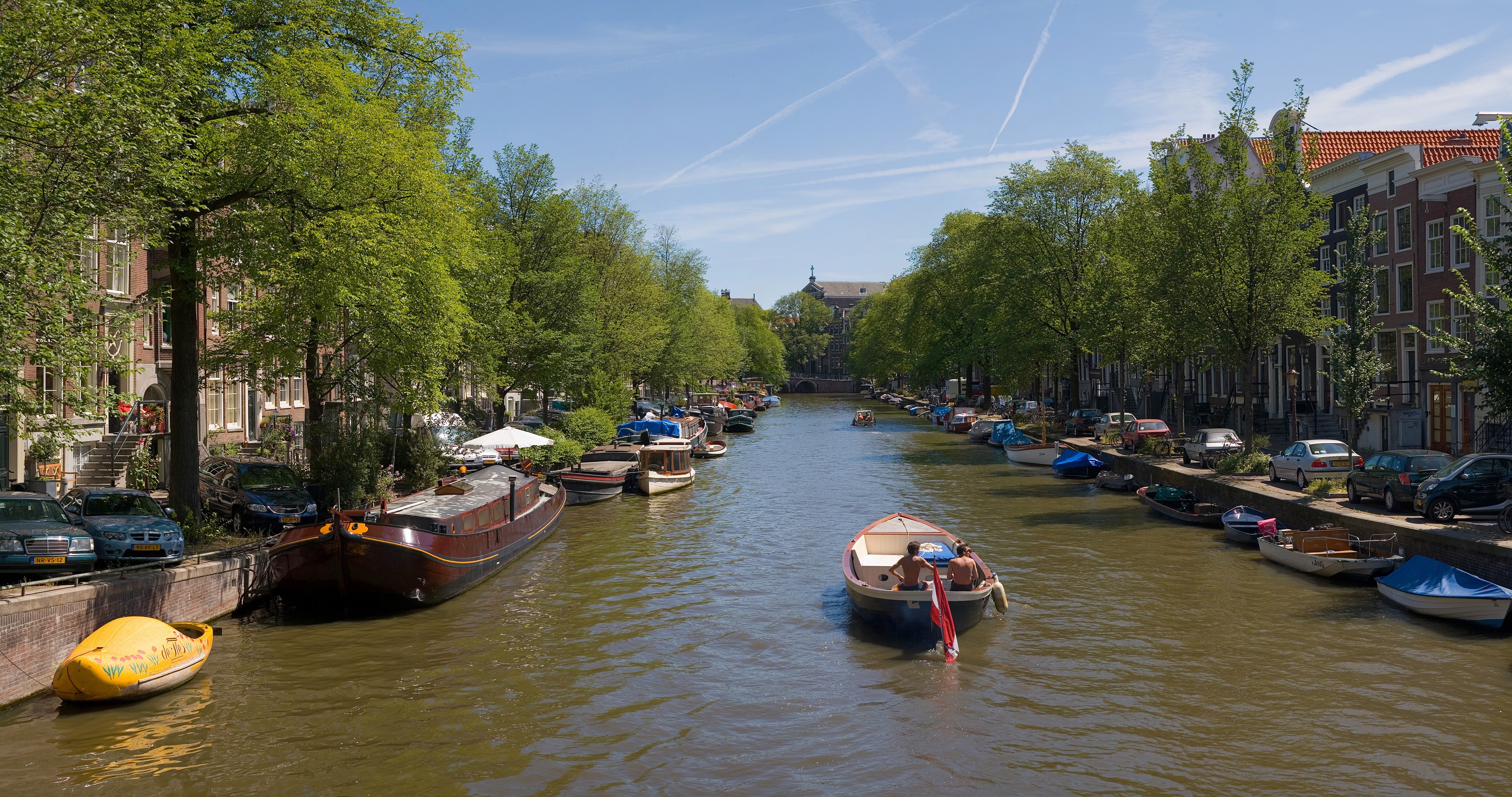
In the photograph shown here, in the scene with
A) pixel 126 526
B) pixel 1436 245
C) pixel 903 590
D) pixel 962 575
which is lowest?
pixel 903 590

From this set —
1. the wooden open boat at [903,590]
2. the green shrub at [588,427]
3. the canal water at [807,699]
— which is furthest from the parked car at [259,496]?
the green shrub at [588,427]

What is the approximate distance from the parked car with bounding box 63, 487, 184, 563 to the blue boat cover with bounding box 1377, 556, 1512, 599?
22.9 meters

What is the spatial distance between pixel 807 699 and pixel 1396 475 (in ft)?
61.0

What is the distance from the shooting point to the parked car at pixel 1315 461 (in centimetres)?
3142

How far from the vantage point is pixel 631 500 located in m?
41.5

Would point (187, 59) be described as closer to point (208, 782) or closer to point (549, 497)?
point (208, 782)

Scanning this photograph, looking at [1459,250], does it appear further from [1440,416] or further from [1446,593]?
[1446,593]

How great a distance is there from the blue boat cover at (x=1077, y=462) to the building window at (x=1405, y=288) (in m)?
13.5

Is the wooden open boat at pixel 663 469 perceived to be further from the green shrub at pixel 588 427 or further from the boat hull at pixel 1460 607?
the boat hull at pixel 1460 607

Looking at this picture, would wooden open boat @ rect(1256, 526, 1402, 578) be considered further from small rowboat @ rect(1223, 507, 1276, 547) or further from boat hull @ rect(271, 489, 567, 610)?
boat hull @ rect(271, 489, 567, 610)

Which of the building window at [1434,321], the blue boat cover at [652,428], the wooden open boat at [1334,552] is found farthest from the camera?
the blue boat cover at [652,428]

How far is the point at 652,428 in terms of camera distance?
56719mm

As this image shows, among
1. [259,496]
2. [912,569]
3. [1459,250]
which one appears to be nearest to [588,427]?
[259,496]

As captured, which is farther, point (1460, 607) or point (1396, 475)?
point (1396, 475)
